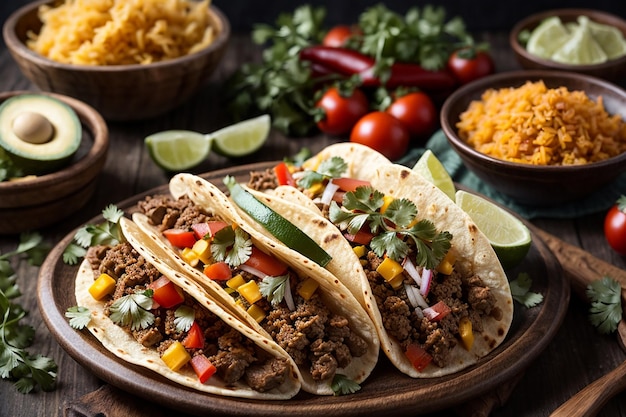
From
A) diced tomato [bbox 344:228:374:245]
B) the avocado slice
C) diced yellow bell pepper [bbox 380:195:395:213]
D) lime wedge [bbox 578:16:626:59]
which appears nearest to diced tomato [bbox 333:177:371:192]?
diced yellow bell pepper [bbox 380:195:395:213]

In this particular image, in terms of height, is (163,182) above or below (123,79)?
below

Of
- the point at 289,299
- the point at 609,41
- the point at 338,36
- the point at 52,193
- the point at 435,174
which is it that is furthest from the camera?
the point at 338,36

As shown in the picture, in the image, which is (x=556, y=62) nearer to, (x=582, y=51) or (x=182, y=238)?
(x=582, y=51)

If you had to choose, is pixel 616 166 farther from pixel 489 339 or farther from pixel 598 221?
pixel 489 339

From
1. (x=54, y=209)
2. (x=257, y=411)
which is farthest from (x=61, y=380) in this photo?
(x=54, y=209)

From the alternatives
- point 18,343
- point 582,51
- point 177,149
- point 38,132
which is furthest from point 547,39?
point 18,343

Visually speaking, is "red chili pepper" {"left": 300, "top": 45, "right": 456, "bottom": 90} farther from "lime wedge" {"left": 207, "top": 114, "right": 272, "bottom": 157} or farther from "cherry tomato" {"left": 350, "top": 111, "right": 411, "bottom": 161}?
"lime wedge" {"left": 207, "top": 114, "right": 272, "bottom": 157}

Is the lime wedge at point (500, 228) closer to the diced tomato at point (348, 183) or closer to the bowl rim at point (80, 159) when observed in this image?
the diced tomato at point (348, 183)
